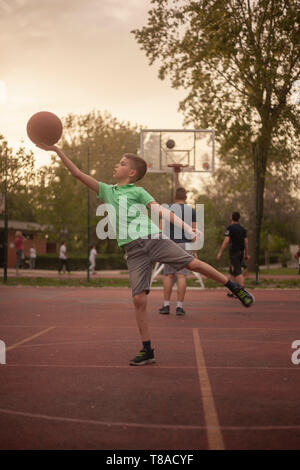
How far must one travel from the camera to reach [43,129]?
20.1ft

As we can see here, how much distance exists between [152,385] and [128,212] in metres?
1.61

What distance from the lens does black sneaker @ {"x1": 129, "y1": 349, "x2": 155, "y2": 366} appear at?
Answer: 223 inches

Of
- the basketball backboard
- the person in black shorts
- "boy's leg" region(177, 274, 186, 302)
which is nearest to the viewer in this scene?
"boy's leg" region(177, 274, 186, 302)

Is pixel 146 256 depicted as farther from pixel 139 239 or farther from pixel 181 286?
pixel 181 286

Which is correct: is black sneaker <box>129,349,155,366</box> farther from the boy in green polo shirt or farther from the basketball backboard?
the basketball backboard

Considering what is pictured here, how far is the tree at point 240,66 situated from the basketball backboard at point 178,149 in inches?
187

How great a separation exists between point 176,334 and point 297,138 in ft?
65.3

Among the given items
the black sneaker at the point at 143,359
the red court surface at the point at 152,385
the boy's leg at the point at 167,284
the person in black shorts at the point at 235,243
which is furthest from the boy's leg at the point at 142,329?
the person in black shorts at the point at 235,243

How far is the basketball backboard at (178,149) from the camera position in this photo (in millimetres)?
19203

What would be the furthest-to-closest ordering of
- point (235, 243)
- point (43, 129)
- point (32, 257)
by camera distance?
point (32, 257)
point (235, 243)
point (43, 129)

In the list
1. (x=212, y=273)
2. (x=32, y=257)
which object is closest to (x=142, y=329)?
(x=212, y=273)

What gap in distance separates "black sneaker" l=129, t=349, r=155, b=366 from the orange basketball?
2.32 meters

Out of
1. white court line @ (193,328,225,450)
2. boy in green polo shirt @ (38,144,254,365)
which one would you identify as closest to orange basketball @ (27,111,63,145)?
boy in green polo shirt @ (38,144,254,365)

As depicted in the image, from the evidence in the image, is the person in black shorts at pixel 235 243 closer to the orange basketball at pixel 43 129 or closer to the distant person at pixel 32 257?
the orange basketball at pixel 43 129
